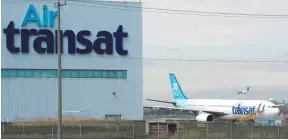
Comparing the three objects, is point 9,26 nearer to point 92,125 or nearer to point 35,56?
point 35,56

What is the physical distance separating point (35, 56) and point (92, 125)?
1161 centimetres

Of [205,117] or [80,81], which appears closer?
[80,81]

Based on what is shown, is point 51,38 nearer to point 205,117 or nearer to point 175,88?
point 205,117

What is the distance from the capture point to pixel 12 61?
53.9 m

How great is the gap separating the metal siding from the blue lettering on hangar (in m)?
0.42

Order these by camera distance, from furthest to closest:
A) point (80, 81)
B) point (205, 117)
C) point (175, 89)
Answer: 1. point (175, 89)
2. point (205, 117)
3. point (80, 81)

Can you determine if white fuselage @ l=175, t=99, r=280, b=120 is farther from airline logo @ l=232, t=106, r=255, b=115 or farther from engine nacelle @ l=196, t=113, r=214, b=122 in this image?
engine nacelle @ l=196, t=113, r=214, b=122

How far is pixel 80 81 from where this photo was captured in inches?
2189

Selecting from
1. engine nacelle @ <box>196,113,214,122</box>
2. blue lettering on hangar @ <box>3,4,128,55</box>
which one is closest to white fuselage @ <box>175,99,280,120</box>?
engine nacelle @ <box>196,113,214,122</box>

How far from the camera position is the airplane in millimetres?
58875

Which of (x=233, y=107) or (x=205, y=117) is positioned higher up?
(x=233, y=107)

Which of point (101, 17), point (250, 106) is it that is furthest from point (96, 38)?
point (250, 106)

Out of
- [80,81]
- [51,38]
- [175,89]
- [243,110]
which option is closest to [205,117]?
[243,110]

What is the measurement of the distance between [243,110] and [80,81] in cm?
1843
